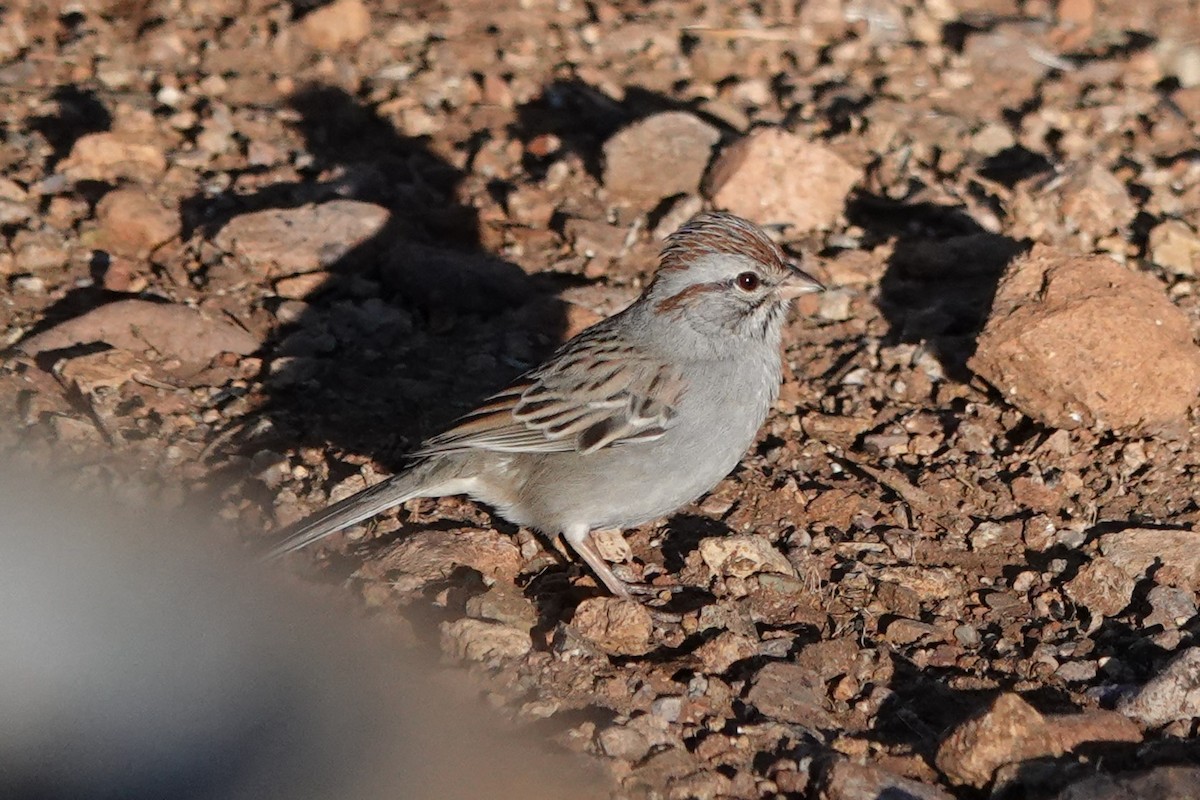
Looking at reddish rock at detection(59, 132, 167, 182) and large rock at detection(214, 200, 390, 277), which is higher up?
reddish rock at detection(59, 132, 167, 182)

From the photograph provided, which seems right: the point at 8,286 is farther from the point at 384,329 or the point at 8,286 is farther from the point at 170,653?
the point at 170,653

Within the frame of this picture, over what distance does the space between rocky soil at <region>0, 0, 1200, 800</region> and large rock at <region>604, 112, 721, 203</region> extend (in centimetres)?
2

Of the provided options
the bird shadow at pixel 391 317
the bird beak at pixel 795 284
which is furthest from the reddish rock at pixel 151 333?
the bird beak at pixel 795 284

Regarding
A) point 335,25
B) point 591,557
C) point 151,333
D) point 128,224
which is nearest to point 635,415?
point 591,557

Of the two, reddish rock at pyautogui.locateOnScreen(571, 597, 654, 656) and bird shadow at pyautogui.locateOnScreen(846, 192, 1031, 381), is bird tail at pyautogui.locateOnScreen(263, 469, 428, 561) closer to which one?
reddish rock at pyautogui.locateOnScreen(571, 597, 654, 656)

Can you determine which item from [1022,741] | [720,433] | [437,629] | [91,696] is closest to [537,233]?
[720,433]

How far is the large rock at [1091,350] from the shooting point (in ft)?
20.7

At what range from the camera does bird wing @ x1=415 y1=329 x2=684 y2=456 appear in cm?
592

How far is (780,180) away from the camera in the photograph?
8078mm

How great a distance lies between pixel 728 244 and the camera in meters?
6.07

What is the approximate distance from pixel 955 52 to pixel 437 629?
5.96 meters

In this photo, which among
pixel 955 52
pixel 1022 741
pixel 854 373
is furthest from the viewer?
pixel 955 52

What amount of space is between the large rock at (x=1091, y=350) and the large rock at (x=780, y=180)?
5.86ft

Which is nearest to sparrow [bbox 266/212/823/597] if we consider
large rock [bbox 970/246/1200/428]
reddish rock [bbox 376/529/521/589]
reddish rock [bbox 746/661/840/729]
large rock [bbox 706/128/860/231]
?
reddish rock [bbox 376/529/521/589]
